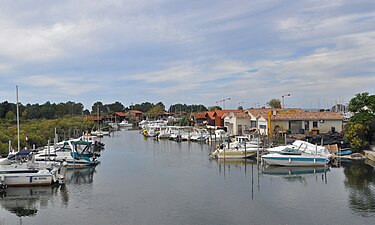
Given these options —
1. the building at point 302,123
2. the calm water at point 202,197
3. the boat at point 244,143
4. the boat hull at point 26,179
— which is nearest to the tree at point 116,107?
the building at point 302,123

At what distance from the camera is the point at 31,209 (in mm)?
16938

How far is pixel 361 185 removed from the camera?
67.2ft

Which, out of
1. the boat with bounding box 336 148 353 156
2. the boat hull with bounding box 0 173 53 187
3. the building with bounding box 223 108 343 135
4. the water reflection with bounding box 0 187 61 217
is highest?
the building with bounding box 223 108 343 135

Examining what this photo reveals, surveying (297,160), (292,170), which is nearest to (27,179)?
(292,170)

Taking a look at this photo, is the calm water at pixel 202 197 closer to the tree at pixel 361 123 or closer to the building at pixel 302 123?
the tree at pixel 361 123

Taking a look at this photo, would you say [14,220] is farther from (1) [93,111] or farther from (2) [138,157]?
(1) [93,111]

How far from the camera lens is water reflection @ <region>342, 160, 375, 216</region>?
16266 millimetres

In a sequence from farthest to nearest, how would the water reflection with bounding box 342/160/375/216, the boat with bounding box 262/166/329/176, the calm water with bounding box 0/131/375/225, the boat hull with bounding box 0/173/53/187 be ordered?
the boat with bounding box 262/166/329/176, the boat hull with bounding box 0/173/53/187, the water reflection with bounding box 342/160/375/216, the calm water with bounding box 0/131/375/225

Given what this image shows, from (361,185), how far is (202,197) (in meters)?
8.98

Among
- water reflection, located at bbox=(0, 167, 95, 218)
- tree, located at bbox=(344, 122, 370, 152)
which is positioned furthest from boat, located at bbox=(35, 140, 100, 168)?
tree, located at bbox=(344, 122, 370, 152)

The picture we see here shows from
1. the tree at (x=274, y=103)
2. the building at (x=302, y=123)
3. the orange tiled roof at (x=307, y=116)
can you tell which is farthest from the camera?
the tree at (x=274, y=103)

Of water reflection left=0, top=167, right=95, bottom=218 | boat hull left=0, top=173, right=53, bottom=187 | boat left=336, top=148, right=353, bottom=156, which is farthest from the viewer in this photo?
boat left=336, top=148, right=353, bottom=156

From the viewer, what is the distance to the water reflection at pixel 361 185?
16.3 m

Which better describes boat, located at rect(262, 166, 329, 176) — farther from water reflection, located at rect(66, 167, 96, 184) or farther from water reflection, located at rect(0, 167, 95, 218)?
water reflection, located at rect(0, 167, 95, 218)
